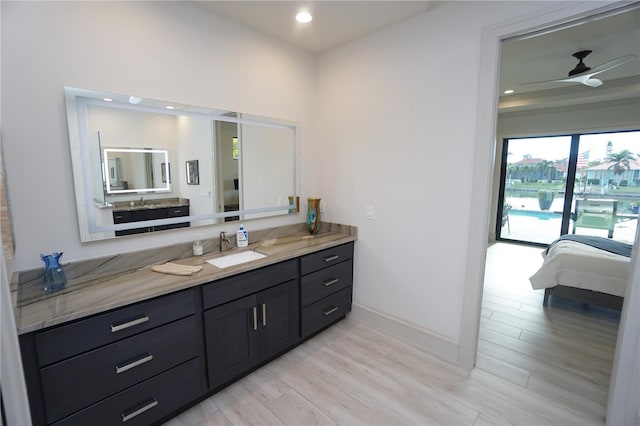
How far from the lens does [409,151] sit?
2.30m

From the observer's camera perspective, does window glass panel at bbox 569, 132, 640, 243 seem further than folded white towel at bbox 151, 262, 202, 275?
Yes

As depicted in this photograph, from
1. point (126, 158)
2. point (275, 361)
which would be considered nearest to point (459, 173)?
point (275, 361)

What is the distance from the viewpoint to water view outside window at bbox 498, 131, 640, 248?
15.5 feet

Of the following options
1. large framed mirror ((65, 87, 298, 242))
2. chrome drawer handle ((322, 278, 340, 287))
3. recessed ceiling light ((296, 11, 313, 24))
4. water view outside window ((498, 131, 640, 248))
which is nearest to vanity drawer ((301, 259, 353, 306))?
chrome drawer handle ((322, 278, 340, 287))

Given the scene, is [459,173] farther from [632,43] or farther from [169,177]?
[632,43]

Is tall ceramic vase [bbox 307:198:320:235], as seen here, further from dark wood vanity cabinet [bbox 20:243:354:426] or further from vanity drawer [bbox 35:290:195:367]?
vanity drawer [bbox 35:290:195:367]

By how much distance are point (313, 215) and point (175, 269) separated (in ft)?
4.51

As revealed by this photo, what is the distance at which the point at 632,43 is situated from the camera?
2742mm

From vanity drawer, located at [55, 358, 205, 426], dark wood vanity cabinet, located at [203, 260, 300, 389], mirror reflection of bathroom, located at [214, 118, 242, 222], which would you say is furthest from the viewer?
mirror reflection of bathroom, located at [214, 118, 242, 222]

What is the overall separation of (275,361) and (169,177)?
5.20ft

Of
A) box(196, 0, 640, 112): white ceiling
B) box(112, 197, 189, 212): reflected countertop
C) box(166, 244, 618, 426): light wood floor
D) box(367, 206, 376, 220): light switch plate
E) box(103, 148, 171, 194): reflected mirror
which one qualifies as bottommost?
box(166, 244, 618, 426): light wood floor

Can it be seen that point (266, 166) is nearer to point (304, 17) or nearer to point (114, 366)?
point (304, 17)

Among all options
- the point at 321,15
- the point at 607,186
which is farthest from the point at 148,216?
the point at 607,186

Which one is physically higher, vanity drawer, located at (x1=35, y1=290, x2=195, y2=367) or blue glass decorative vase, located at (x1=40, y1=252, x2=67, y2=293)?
blue glass decorative vase, located at (x1=40, y1=252, x2=67, y2=293)
